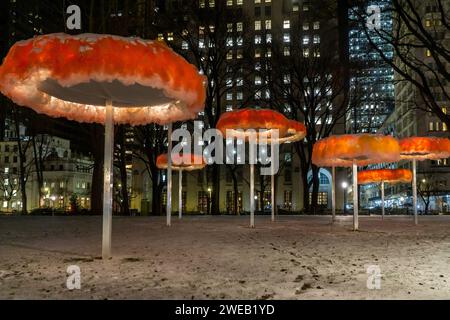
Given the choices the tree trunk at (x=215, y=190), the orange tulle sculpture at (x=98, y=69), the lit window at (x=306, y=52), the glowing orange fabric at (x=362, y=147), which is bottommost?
the tree trunk at (x=215, y=190)

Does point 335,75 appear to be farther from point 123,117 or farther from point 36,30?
point 123,117

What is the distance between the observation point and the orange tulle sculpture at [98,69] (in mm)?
8320

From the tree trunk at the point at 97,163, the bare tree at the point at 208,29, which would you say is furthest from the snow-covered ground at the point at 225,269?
the bare tree at the point at 208,29

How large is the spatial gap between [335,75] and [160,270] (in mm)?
33205

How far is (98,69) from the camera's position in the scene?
8.28 m

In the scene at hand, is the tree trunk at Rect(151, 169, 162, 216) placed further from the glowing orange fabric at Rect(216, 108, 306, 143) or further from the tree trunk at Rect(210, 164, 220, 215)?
the glowing orange fabric at Rect(216, 108, 306, 143)

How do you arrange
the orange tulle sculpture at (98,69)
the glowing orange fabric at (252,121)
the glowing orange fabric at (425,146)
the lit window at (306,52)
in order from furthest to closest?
the lit window at (306,52) → the glowing orange fabric at (425,146) → the glowing orange fabric at (252,121) → the orange tulle sculpture at (98,69)

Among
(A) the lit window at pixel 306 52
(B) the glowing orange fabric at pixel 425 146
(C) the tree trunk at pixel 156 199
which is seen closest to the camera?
(B) the glowing orange fabric at pixel 425 146

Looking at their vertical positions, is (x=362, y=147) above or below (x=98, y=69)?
below

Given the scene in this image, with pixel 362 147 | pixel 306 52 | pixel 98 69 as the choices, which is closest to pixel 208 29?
pixel 306 52

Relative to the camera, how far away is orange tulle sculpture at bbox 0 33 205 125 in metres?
8.32

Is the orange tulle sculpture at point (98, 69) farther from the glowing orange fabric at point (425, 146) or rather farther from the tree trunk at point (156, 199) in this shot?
the tree trunk at point (156, 199)

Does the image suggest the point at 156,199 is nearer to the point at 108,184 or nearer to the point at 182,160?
the point at 182,160

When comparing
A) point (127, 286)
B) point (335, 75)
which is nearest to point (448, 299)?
point (127, 286)
